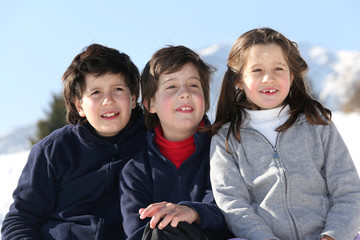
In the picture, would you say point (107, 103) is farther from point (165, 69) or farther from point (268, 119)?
point (268, 119)

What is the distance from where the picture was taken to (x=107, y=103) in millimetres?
2705

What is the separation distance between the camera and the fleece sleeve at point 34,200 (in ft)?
8.70

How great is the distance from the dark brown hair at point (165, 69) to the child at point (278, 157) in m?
0.19

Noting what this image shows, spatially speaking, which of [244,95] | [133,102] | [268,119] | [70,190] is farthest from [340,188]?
[70,190]

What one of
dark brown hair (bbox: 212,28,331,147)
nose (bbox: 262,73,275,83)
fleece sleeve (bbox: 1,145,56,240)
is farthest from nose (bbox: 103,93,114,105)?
nose (bbox: 262,73,275,83)

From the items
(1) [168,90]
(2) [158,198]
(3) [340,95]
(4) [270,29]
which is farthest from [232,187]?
(3) [340,95]

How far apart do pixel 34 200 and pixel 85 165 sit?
0.37m

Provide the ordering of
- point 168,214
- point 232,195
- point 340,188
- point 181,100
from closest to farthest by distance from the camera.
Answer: point 168,214 → point 340,188 → point 232,195 → point 181,100

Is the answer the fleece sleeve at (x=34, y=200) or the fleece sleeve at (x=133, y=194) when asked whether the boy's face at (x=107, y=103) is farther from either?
the fleece sleeve at (x=34, y=200)

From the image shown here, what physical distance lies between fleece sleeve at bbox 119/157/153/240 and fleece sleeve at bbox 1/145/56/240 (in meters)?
0.47

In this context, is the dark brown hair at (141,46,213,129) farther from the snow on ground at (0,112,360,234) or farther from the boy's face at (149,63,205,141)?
the snow on ground at (0,112,360,234)

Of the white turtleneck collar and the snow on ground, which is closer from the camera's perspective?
the white turtleneck collar

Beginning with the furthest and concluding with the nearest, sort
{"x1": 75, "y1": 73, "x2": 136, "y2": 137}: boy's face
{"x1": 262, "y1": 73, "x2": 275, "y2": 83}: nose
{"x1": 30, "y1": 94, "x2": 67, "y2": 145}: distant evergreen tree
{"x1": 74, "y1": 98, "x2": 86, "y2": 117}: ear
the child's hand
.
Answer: {"x1": 30, "y1": 94, "x2": 67, "y2": 145}: distant evergreen tree < {"x1": 74, "y1": 98, "x2": 86, "y2": 117}: ear < {"x1": 75, "y1": 73, "x2": 136, "y2": 137}: boy's face < {"x1": 262, "y1": 73, "x2": 275, "y2": 83}: nose < the child's hand

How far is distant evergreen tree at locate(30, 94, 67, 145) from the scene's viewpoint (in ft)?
58.5
